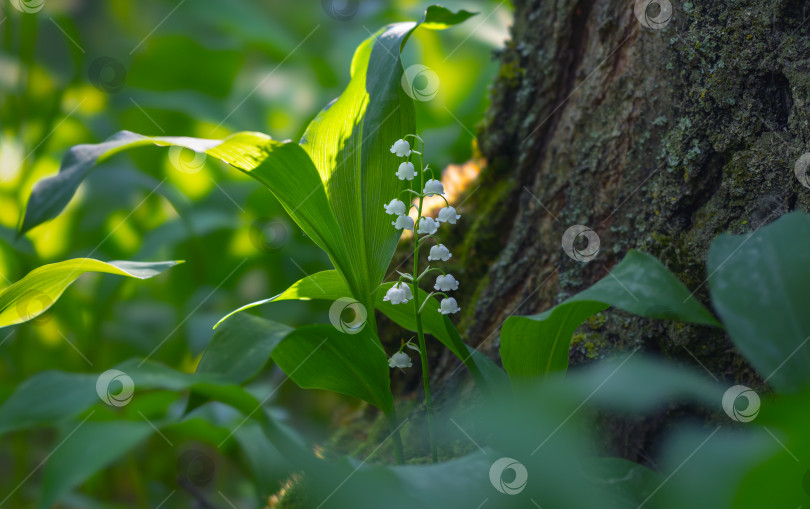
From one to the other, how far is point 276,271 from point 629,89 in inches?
47.0

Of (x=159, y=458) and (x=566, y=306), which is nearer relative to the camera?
(x=566, y=306)

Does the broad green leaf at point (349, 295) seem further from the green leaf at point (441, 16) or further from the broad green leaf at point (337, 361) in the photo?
the green leaf at point (441, 16)

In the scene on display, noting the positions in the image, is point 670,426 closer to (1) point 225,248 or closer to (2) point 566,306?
(2) point 566,306

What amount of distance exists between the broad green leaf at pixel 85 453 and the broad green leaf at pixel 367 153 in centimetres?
50

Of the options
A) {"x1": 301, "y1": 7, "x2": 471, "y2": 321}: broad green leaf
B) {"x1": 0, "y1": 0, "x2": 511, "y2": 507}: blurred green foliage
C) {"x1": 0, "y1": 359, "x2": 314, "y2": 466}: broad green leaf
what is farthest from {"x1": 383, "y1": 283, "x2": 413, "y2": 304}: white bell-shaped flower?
{"x1": 0, "y1": 0, "x2": 511, "y2": 507}: blurred green foliage

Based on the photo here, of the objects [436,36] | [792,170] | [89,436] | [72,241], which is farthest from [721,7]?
[72,241]

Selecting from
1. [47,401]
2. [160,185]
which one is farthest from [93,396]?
[160,185]

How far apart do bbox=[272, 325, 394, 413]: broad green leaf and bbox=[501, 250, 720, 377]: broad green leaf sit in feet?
0.47

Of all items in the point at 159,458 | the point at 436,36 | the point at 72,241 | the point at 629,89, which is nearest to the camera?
the point at 629,89

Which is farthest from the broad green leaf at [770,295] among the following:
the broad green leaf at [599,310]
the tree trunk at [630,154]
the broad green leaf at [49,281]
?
the broad green leaf at [49,281]

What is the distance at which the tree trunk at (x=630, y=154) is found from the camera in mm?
677

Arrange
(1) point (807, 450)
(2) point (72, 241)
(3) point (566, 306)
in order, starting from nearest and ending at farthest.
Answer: (1) point (807, 450)
(3) point (566, 306)
(2) point (72, 241)

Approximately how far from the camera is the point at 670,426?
0.72m

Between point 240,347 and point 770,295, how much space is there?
17.8 inches
